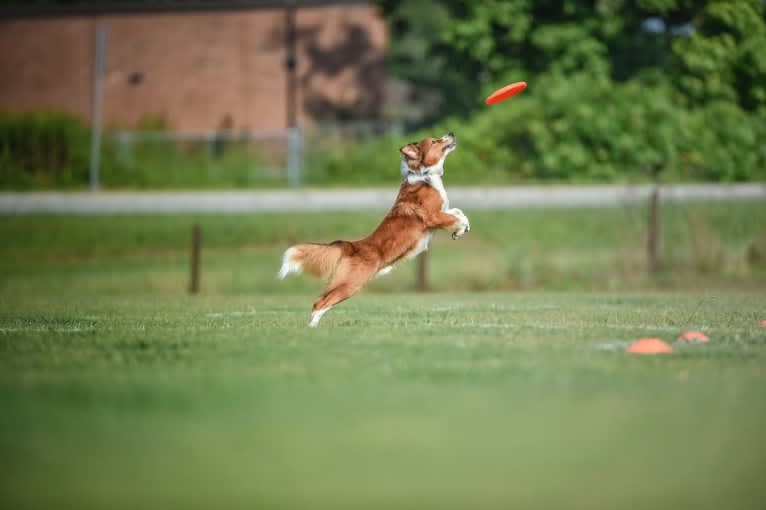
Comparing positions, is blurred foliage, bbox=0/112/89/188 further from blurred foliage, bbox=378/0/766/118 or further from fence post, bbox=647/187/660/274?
fence post, bbox=647/187/660/274

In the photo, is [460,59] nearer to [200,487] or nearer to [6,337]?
[6,337]

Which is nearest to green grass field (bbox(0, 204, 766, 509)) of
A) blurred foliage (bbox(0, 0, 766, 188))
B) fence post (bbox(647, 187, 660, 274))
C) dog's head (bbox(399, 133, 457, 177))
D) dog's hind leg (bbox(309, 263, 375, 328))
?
dog's hind leg (bbox(309, 263, 375, 328))

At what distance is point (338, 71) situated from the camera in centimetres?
4781

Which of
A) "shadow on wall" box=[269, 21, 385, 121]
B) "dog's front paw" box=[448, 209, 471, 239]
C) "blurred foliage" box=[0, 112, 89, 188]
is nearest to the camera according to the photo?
"dog's front paw" box=[448, 209, 471, 239]

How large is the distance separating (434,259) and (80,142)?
16.6 m

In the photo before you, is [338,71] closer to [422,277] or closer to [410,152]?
[422,277]

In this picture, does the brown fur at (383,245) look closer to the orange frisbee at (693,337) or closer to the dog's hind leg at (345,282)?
the dog's hind leg at (345,282)

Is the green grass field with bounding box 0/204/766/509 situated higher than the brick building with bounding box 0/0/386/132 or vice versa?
the brick building with bounding box 0/0/386/132

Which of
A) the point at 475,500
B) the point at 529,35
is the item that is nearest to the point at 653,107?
the point at 529,35

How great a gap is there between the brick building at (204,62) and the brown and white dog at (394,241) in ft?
121

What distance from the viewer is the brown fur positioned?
414 inches

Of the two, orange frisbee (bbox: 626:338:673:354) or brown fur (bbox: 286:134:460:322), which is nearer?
orange frisbee (bbox: 626:338:673:354)

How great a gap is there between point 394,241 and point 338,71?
3786 centimetres

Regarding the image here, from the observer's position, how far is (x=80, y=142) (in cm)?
3903
